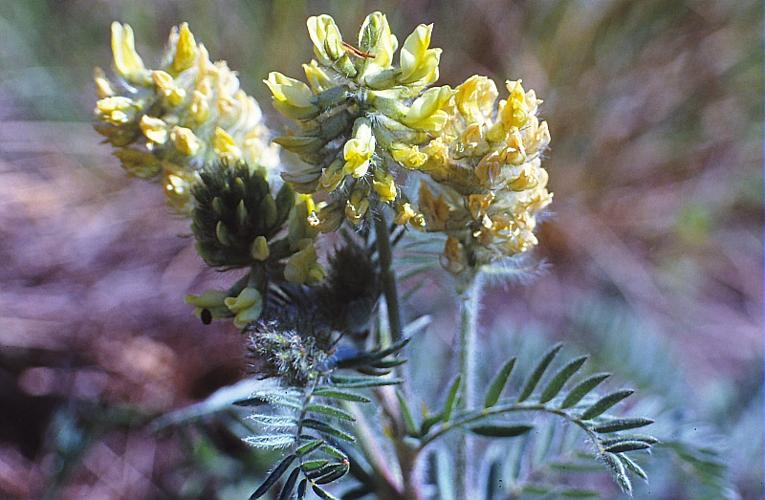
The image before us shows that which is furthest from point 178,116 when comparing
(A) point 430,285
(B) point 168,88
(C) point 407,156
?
(A) point 430,285

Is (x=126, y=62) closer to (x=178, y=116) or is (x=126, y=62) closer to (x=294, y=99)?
(x=178, y=116)

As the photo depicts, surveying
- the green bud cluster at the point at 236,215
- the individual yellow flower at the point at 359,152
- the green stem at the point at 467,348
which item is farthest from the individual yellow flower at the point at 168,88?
the green stem at the point at 467,348

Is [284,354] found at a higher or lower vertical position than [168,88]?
lower

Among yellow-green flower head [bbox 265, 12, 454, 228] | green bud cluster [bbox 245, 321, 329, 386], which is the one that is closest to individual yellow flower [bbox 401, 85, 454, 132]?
yellow-green flower head [bbox 265, 12, 454, 228]

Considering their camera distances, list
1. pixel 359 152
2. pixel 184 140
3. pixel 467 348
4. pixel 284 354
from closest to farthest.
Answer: pixel 359 152, pixel 284 354, pixel 184 140, pixel 467 348

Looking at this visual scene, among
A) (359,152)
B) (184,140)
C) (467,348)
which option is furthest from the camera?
(467,348)

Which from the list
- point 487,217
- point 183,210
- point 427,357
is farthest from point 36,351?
point 487,217
